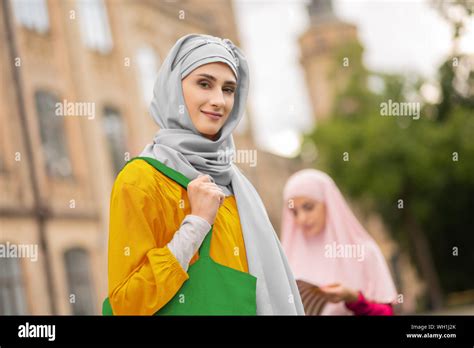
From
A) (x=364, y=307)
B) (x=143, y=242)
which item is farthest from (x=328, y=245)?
(x=143, y=242)

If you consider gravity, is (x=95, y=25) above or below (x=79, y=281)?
above

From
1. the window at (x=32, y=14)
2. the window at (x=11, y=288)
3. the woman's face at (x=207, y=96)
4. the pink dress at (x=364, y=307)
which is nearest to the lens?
the woman's face at (x=207, y=96)

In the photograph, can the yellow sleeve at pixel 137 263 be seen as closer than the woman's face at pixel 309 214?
Yes

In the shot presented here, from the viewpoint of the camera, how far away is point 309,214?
3811 millimetres

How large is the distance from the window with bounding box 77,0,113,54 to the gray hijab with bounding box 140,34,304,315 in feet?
49.5

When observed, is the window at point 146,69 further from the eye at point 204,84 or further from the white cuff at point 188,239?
the white cuff at point 188,239

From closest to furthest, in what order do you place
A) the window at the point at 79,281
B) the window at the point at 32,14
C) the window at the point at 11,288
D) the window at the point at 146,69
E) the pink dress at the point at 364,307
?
the pink dress at the point at 364,307, the window at the point at 11,288, the window at the point at 79,281, the window at the point at 32,14, the window at the point at 146,69

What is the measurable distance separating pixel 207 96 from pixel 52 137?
1376cm

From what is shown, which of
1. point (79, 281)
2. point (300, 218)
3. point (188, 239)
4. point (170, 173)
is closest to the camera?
point (188, 239)

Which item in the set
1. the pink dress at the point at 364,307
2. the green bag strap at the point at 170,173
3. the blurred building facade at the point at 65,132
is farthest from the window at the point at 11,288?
the green bag strap at the point at 170,173

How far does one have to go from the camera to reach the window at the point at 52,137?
1537 cm

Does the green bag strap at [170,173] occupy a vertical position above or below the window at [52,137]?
below
